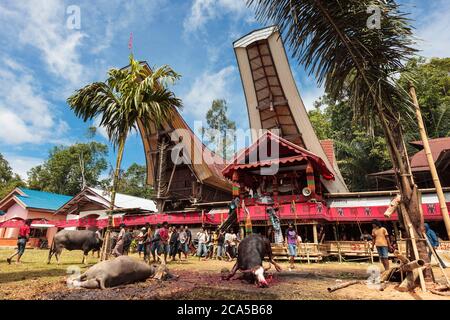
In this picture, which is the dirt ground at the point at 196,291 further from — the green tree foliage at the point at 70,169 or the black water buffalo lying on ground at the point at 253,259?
the green tree foliage at the point at 70,169

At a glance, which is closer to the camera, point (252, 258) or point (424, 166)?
point (252, 258)

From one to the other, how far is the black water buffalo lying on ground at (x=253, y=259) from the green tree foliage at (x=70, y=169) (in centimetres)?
4413

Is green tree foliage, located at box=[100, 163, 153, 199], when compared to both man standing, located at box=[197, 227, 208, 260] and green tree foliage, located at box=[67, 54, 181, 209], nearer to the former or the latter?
man standing, located at box=[197, 227, 208, 260]

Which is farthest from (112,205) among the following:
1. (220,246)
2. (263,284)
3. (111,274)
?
(220,246)

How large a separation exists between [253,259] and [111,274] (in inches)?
139

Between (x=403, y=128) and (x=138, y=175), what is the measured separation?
54041 mm

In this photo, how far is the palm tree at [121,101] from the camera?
9.59m

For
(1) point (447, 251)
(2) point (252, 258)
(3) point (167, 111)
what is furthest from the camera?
(1) point (447, 251)

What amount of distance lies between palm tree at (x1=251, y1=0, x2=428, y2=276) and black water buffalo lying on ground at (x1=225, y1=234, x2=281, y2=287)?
11.2 ft

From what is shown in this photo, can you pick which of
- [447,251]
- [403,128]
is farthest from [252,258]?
[447,251]

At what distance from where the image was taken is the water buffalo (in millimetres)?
6113

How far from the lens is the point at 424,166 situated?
61.6 ft

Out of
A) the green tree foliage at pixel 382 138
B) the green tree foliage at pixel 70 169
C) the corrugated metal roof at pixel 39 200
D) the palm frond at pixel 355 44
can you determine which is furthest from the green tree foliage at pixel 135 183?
the palm frond at pixel 355 44
